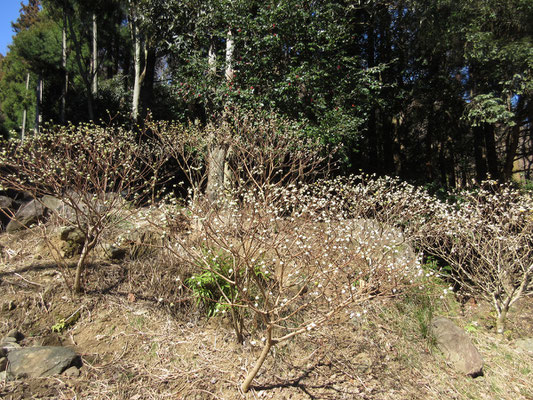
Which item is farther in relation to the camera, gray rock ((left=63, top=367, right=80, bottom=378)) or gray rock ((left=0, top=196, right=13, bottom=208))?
gray rock ((left=0, top=196, right=13, bottom=208))

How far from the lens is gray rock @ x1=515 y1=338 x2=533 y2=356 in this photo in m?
3.89

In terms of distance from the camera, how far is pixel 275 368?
10.1ft

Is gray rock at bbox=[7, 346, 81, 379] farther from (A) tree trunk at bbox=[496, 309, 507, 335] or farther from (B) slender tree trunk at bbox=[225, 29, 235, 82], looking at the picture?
(B) slender tree trunk at bbox=[225, 29, 235, 82]

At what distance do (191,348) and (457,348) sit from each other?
3.10 m

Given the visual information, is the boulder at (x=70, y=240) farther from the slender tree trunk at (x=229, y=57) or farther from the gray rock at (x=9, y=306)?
the slender tree trunk at (x=229, y=57)

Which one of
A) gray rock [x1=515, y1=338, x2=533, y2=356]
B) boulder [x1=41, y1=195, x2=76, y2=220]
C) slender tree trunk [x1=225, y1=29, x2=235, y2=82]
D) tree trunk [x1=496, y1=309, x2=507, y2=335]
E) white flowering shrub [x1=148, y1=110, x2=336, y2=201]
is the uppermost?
slender tree trunk [x1=225, y1=29, x2=235, y2=82]


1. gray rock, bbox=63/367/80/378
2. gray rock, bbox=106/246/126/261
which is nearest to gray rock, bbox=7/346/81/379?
gray rock, bbox=63/367/80/378

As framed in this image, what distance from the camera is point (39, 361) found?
2.72 meters

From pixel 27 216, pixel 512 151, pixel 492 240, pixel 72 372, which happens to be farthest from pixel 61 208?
pixel 512 151

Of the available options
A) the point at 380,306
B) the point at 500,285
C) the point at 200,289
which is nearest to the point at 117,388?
the point at 200,289

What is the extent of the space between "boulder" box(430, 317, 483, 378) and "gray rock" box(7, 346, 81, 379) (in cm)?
407

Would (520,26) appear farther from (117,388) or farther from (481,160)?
(117,388)

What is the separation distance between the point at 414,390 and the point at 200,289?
8.34 feet

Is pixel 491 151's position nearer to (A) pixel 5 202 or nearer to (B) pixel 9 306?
(B) pixel 9 306
